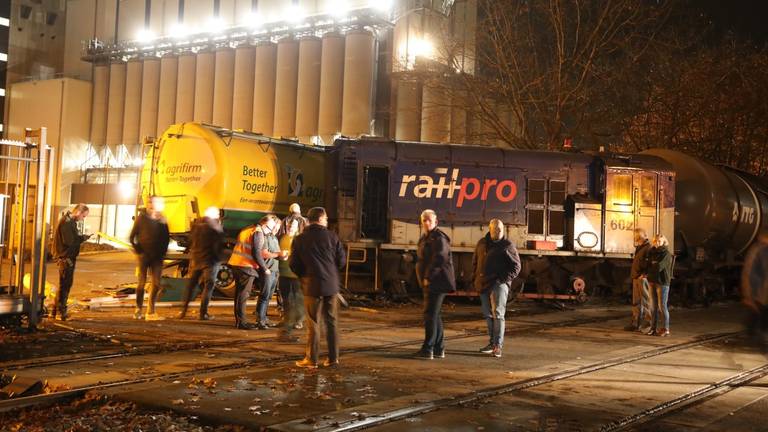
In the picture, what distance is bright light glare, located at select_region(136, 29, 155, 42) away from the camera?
150ft

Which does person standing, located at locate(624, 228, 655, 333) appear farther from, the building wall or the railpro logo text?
the building wall

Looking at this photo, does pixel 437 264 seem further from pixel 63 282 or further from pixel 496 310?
pixel 63 282

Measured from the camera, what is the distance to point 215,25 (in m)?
43.4

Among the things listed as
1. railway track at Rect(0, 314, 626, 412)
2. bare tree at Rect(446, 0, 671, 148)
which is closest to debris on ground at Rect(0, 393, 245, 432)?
railway track at Rect(0, 314, 626, 412)

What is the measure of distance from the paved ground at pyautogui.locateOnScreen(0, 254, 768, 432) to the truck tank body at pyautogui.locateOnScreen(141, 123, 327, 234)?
11.8 feet

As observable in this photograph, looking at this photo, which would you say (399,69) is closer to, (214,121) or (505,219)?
(214,121)

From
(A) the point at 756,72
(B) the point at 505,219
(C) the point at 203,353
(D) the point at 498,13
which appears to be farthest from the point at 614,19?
(C) the point at 203,353

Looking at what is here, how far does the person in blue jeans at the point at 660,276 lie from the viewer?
12.8 m

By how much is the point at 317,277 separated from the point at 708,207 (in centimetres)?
1351

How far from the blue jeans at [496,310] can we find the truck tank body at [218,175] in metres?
7.40

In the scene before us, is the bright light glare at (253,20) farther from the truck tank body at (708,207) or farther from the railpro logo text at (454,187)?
the railpro logo text at (454,187)

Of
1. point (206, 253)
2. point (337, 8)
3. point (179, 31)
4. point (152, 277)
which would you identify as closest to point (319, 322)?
point (206, 253)

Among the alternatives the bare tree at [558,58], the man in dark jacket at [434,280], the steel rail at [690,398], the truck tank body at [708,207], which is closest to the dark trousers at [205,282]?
the man in dark jacket at [434,280]

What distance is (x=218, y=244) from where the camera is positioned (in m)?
12.7
